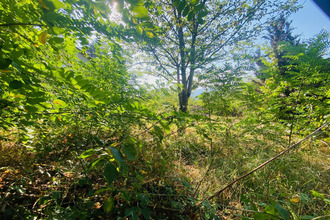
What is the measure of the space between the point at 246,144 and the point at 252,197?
4.31ft

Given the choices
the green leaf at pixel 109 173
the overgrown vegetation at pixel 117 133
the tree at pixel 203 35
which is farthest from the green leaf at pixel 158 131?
the tree at pixel 203 35

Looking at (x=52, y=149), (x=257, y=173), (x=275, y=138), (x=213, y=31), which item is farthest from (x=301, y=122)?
(x=52, y=149)

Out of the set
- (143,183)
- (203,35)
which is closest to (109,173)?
(143,183)

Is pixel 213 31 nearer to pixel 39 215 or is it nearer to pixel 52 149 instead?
pixel 52 149

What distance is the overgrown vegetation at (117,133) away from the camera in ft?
2.20

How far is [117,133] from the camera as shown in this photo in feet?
4.80

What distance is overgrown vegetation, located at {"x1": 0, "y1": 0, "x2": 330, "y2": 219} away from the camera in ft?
2.20

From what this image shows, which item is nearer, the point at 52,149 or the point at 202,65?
the point at 52,149

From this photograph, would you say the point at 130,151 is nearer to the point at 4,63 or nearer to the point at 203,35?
the point at 4,63

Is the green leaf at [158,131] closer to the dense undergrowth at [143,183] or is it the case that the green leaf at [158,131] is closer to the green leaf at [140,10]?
the dense undergrowth at [143,183]

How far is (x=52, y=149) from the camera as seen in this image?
5.66 feet

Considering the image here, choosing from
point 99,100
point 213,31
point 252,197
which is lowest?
point 252,197

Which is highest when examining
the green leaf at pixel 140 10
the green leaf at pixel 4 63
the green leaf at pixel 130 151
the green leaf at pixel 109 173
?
the green leaf at pixel 140 10

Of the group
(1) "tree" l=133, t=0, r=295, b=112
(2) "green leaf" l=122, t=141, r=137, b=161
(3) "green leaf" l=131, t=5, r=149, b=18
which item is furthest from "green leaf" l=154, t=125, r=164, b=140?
(1) "tree" l=133, t=0, r=295, b=112
